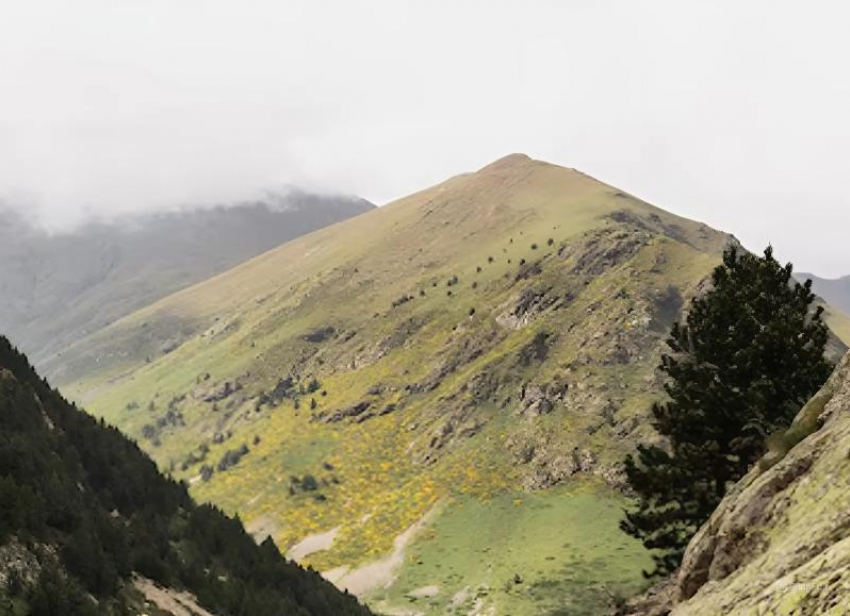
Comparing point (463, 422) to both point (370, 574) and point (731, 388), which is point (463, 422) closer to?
point (370, 574)

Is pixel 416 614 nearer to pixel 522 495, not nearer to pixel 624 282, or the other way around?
pixel 522 495

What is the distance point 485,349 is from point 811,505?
138 metres

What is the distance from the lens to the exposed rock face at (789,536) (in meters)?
8.84

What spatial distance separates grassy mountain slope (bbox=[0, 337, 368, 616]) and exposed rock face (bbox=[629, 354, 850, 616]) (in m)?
29.1

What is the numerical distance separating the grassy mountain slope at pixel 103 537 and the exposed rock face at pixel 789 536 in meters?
29.1

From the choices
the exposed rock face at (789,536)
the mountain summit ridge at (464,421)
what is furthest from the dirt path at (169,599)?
the mountain summit ridge at (464,421)

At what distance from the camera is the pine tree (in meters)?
27.8

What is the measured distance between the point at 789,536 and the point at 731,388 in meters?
17.6

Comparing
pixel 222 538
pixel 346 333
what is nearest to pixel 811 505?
pixel 222 538

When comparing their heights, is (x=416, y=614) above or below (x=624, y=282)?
below

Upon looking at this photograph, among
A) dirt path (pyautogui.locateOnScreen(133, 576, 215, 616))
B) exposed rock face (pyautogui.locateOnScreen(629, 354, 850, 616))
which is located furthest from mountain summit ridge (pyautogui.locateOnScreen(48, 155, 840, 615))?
exposed rock face (pyautogui.locateOnScreen(629, 354, 850, 616))

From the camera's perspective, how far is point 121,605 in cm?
3894

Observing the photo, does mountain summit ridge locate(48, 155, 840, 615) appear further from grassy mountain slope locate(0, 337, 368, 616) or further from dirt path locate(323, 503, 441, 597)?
grassy mountain slope locate(0, 337, 368, 616)

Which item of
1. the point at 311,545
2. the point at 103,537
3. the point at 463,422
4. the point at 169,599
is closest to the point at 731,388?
the point at 169,599
